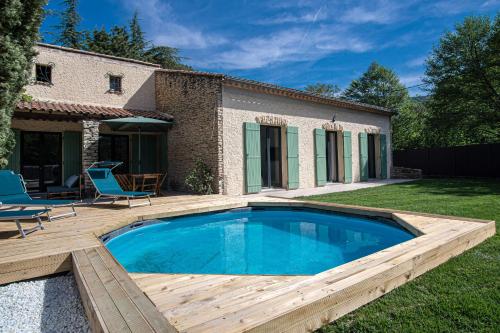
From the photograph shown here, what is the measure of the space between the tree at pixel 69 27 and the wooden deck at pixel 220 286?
23098 mm

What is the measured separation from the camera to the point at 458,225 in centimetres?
392

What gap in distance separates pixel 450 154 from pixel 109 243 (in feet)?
56.9

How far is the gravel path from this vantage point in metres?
2.09

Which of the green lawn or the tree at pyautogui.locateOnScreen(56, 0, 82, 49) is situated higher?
the tree at pyautogui.locateOnScreen(56, 0, 82, 49)

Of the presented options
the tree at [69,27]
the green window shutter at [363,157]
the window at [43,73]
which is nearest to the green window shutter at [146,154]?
the window at [43,73]

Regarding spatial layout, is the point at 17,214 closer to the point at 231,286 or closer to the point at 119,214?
the point at 119,214

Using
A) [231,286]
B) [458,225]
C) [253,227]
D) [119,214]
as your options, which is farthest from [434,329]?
[119,214]

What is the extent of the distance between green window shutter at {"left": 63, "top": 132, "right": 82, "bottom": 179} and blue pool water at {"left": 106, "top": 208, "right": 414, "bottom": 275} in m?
6.07

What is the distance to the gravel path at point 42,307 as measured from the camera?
2.09 m

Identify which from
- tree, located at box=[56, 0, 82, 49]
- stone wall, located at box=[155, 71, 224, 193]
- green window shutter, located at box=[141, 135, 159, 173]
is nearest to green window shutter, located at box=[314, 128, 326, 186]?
stone wall, located at box=[155, 71, 224, 193]

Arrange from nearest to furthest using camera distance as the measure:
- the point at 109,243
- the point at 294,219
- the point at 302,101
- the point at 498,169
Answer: the point at 109,243
the point at 294,219
the point at 302,101
the point at 498,169

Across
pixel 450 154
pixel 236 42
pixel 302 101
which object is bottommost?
pixel 450 154

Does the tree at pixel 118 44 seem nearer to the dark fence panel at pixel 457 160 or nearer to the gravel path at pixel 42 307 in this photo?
the dark fence panel at pixel 457 160

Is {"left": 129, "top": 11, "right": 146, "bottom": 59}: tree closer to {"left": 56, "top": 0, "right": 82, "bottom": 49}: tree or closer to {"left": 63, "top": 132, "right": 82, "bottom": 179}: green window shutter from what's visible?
{"left": 56, "top": 0, "right": 82, "bottom": 49}: tree
